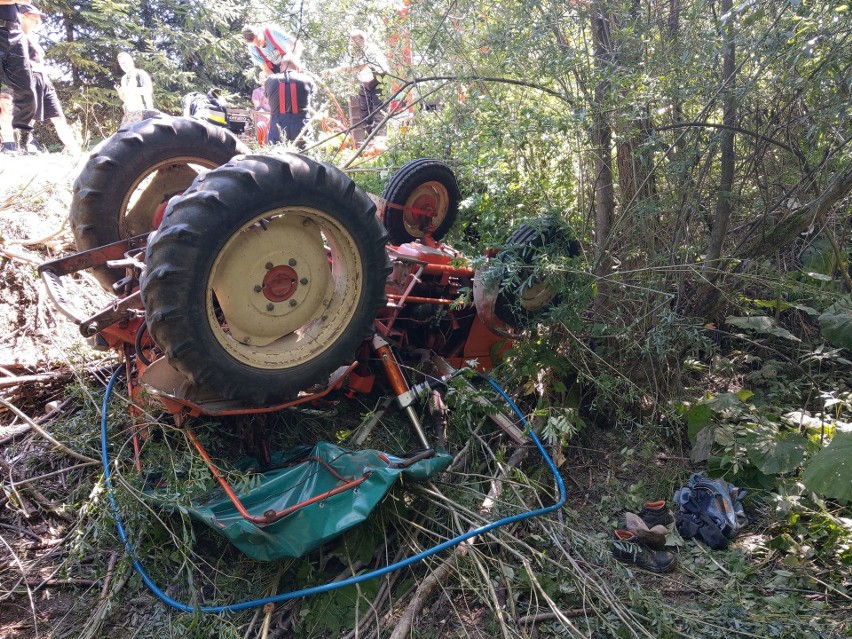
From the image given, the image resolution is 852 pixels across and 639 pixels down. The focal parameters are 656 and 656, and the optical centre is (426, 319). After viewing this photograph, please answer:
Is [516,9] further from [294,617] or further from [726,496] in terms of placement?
[294,617]

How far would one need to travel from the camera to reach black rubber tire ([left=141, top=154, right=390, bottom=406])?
2613mm

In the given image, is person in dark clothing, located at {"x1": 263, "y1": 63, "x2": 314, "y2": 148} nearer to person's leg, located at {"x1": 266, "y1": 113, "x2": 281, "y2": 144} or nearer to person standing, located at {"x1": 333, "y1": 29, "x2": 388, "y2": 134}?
person's leg, located at {"x1": 266, "y1": 113, "x2": 281, "y2": 144}

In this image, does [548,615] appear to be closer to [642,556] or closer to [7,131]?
[642,556]

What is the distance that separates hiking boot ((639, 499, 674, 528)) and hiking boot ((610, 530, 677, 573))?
215 mm

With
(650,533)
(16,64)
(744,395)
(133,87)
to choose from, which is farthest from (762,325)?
(133,87)

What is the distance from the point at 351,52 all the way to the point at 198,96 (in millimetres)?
4648

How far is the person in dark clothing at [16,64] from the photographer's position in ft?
23.8

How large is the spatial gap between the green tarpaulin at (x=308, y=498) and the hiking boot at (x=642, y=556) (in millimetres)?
917

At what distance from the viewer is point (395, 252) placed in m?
3.93

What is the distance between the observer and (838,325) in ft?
11.5

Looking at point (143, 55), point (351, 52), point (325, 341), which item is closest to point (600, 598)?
point (325, 341)

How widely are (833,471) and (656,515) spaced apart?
2.89 feet

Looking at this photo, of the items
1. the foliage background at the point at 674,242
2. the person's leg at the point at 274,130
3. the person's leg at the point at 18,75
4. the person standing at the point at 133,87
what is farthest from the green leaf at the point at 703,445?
the person standing at the point at 133,87

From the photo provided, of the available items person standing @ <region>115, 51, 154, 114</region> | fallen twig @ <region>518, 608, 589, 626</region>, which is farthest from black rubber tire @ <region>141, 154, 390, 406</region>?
person standing @ <region>115, 51, 154, 114</region>
